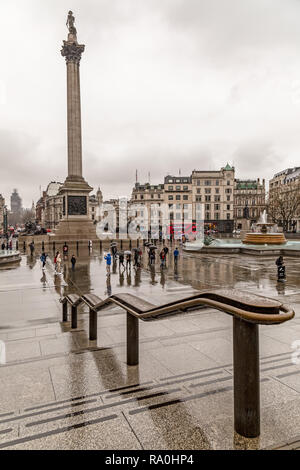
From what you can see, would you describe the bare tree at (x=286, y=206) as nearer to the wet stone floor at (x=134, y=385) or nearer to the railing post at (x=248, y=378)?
the wet stone floor at (x=134, y=385)

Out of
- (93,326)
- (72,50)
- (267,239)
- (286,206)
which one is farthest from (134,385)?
(286,206)

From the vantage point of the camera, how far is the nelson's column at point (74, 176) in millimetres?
44625

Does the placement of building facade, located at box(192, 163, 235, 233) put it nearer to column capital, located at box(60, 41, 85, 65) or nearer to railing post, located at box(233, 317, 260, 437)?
column capital, located at box(60, 41, 85, 65)

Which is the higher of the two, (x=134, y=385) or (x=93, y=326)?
(x=93, y=326)

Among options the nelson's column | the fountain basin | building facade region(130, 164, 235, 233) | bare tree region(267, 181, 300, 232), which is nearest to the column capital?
the nelson's column

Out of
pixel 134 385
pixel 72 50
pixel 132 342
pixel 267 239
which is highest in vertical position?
pixel 72 50

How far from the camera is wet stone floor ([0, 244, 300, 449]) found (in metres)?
3.93

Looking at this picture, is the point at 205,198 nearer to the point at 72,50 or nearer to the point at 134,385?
the point at 72,50

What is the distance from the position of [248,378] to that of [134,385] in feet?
7.65

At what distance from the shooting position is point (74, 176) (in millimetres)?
46688

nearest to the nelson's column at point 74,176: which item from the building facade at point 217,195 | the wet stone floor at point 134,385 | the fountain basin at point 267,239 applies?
the fountain basin at point 267,239

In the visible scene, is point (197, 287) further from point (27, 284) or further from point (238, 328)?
point (238, 328)
